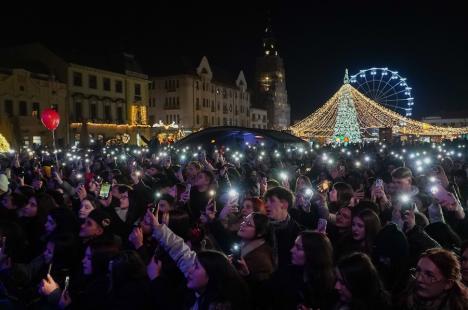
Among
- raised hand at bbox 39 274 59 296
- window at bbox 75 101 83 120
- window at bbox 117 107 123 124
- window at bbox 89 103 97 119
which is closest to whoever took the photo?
raised hand at bbox 39 274 59 296

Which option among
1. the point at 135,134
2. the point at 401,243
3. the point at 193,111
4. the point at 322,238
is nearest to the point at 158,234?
the point at 322,238

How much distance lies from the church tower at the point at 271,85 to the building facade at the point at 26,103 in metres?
56.3

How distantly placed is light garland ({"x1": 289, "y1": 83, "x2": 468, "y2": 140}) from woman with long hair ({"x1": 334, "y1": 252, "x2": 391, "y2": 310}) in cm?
3006

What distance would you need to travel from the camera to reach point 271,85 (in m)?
94.1

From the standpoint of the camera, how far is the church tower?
9244 centimetres

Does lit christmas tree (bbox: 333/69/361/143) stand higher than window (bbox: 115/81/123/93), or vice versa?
window (bbox: 115/81/123/93)

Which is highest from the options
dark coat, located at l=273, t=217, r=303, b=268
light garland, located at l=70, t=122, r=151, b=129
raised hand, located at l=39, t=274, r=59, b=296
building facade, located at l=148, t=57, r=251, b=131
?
building facade, located at l=148, t=57, r=251, b=131

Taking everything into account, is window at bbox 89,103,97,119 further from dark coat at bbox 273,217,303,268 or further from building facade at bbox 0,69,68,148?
dark coat at bbox 273,217,303,268

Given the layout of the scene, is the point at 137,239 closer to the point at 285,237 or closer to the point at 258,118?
the point at 285,237

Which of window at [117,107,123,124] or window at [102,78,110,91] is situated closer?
window at [102,78,110,91]

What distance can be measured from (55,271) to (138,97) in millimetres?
48717

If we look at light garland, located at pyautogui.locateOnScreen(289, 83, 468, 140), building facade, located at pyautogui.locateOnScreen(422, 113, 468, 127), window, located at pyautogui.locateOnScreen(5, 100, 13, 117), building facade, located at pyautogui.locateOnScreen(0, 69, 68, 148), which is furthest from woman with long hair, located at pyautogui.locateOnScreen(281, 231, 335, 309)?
building facade, located at pyautogui.locateOnScreen(422, 113, 468, 127)

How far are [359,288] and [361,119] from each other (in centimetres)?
3875

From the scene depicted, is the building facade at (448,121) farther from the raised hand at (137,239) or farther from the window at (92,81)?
the raised hand at (137,239)
